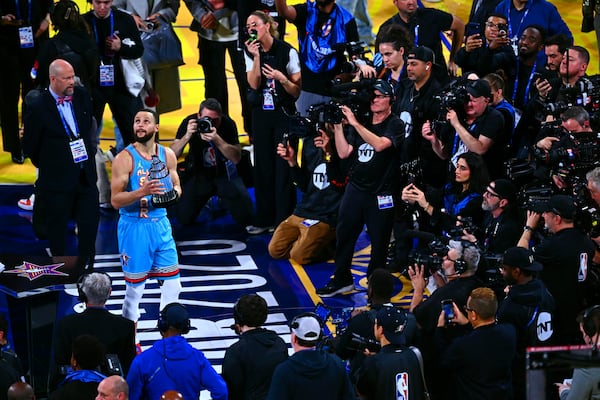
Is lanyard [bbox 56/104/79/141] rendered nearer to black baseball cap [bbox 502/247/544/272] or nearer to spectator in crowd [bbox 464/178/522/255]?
spectator in crowd [bbox 464/178/522/255]

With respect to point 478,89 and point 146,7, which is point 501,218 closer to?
point 478,89

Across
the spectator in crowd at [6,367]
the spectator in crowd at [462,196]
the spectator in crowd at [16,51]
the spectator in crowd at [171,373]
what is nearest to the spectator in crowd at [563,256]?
the spectator in crowd at [462,196]

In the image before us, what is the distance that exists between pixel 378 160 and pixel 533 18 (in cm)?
247

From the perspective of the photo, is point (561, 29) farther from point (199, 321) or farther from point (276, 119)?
point (199, 321)

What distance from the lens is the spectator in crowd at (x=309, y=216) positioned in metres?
10.4

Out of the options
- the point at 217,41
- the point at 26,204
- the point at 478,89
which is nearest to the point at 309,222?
the point at 478,89

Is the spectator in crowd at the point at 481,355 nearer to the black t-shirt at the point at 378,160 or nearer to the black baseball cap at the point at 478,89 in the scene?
the black t-shirt at the point at 378,160

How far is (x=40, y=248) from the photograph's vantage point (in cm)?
1082

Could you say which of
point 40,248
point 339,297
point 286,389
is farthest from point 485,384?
point 40,248

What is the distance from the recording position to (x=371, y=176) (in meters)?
9.31

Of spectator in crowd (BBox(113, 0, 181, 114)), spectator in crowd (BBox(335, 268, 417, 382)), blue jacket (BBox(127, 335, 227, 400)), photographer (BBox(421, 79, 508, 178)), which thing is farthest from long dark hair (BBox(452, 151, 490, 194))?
spectator in crowd (BBox(113, 0, 181, 114))

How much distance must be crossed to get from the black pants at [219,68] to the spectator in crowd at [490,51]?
10.4 ft

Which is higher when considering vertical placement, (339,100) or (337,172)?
(339,100)

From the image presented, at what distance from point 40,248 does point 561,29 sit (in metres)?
5.27
